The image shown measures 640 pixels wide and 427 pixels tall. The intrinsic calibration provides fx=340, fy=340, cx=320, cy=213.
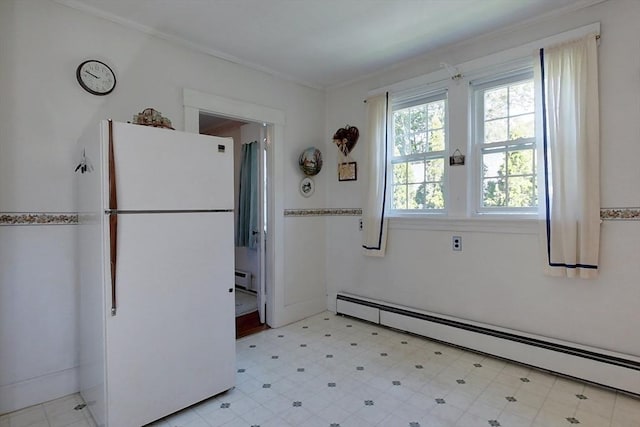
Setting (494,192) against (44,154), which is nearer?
(44,154)

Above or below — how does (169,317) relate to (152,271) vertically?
below

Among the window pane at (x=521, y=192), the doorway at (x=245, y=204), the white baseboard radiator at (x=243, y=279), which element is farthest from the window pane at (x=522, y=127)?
the white baseboard radiator at (x=243, y=279)

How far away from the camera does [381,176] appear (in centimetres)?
355

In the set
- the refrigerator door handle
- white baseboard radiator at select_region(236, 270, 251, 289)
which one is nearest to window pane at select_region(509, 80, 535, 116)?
the refrigerator door handle

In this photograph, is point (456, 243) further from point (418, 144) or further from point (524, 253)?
point (418, 144)

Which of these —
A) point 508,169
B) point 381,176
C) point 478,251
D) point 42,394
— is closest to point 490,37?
point 508,169

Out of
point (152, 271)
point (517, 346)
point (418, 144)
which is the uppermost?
point (418, 144)

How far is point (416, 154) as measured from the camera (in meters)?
3.45

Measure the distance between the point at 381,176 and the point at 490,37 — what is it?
152 centimetres

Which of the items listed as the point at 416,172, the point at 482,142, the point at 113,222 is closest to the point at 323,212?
the point at 416,172

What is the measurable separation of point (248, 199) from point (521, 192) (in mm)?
3595

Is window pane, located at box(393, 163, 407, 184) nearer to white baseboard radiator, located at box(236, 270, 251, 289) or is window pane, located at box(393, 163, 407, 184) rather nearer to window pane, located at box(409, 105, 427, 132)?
window pane, located at box(409, 105, 427, 132)

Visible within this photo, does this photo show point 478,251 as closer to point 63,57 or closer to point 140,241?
point 140,241

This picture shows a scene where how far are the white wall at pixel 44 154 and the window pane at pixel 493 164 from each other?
114 inches
